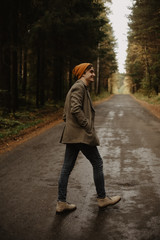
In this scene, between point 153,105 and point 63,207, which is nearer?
point 63,207

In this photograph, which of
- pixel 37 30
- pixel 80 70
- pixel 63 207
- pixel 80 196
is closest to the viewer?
pixel 63 207

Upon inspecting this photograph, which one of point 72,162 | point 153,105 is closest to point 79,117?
point 72,162

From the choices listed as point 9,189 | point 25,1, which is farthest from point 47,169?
point 25,1

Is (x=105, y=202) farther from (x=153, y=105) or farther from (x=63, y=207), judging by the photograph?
(x=153, y=105)

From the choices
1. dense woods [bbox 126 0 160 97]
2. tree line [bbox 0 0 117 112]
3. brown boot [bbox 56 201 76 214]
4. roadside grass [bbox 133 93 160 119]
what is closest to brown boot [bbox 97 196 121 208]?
brown boot [bbox 56 201 76 214]

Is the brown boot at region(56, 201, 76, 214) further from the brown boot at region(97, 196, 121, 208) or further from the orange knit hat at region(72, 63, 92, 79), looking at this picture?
the orange knit hat at region(72, 63, 92, 79)

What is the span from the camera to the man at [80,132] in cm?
363

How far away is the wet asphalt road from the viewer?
3174 millimetres

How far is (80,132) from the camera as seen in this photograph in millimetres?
3672

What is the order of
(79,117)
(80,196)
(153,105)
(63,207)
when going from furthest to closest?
(153,105) < (80,196) < (63,207) < (79,117)

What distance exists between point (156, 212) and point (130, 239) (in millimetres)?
837

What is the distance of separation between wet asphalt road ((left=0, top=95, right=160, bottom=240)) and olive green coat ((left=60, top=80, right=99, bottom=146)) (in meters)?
1.10

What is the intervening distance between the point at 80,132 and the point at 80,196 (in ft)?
4.18

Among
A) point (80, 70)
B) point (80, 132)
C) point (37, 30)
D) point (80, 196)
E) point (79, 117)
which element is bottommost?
point (80, 196)
